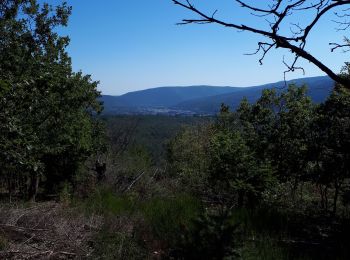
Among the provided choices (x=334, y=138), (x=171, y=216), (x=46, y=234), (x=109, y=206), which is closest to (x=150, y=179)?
(x=334, y=138)

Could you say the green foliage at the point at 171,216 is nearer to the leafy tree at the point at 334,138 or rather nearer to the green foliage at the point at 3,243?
the green foliage at the point at 3,243

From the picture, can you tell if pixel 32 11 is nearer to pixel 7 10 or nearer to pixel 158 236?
pixel 7 10

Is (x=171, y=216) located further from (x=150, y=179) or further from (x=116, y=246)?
(x=150, y=179)

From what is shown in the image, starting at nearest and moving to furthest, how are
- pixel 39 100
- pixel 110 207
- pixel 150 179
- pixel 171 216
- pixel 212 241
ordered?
pixel 212 241, pixel 171 216, pixel 110 207, pixel 39 100, pixel 150 179

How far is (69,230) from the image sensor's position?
596cm

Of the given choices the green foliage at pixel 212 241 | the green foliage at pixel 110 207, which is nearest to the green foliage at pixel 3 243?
the green foliage at pixel 110 207

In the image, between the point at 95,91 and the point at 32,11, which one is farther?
the point at 95,91

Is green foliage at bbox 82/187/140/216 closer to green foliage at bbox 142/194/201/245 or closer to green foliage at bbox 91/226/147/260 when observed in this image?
green foliage at bbox 142/194/201/245

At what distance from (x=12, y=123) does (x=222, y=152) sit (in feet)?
18.6

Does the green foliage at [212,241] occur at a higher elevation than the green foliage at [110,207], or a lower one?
higher

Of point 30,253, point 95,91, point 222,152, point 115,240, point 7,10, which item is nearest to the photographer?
point 30,253

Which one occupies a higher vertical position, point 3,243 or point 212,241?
point 212,241

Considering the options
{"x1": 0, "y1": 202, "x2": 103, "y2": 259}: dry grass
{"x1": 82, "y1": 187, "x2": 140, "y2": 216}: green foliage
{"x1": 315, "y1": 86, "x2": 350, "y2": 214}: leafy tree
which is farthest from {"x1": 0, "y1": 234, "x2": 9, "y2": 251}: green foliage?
{"x1": 315, "y1": 86, "x2": 350, "y2": 214}: leafy tree

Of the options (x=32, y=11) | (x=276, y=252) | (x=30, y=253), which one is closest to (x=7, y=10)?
(x=32, y=11)
